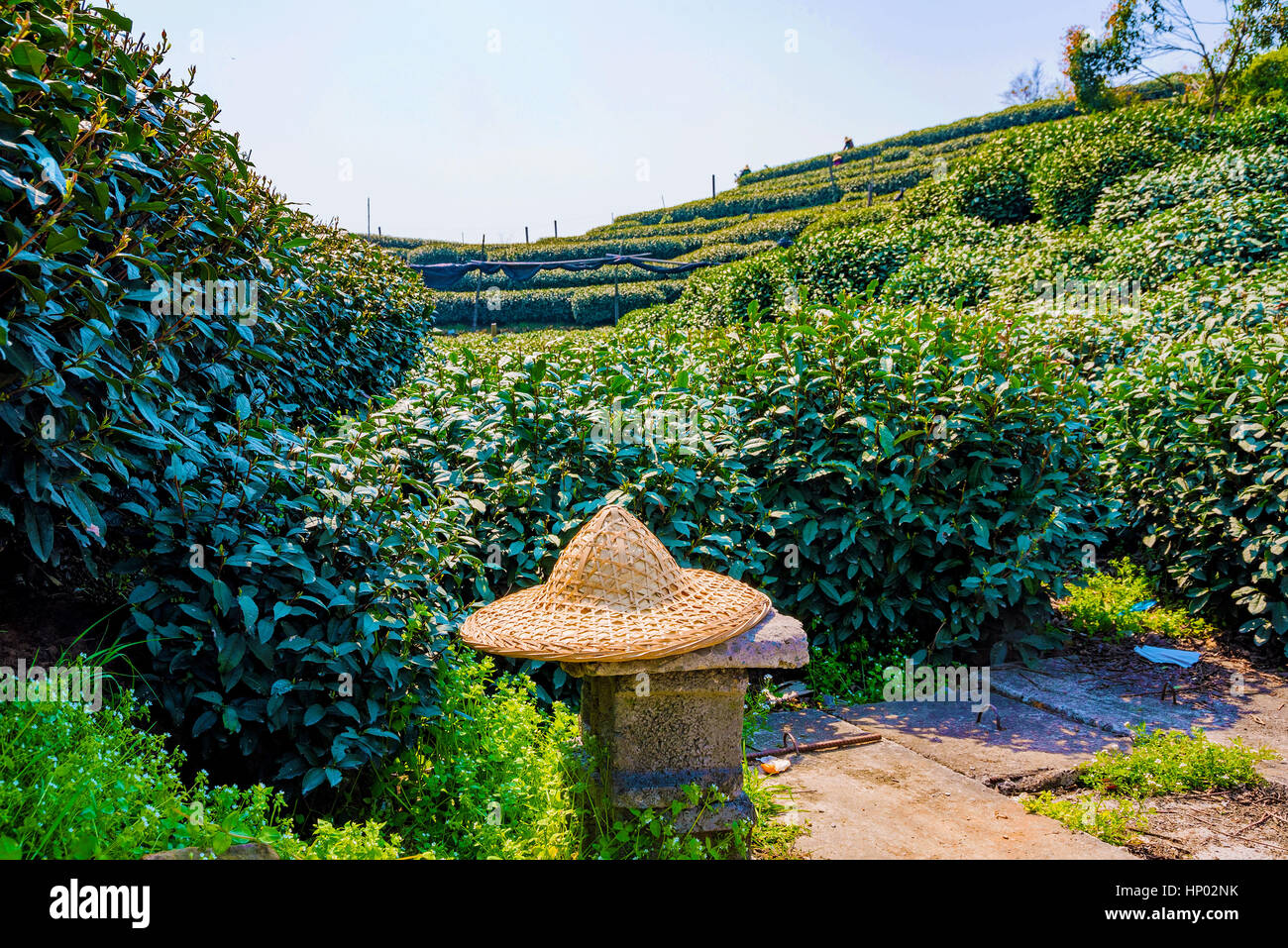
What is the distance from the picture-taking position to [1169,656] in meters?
4.50

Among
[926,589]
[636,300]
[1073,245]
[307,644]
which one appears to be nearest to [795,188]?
[636,300]

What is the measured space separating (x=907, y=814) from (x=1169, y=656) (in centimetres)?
262

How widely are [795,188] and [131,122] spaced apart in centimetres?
3901

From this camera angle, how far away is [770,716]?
3.90 metres

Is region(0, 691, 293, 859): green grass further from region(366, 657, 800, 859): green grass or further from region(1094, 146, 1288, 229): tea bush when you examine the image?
region(1094, 146, 1288, 229): tea bush

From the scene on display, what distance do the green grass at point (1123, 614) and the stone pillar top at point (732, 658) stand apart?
375 cm

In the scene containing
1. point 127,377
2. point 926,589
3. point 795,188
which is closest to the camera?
point 127,377

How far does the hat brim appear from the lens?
196cm

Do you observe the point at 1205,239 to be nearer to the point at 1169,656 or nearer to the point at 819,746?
the point at 1169,656

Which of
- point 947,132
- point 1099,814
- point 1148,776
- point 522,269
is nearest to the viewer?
point 1099,814

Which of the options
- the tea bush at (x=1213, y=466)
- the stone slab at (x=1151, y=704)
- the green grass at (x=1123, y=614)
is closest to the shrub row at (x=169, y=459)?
the stone slab at (x=1151, y=704)

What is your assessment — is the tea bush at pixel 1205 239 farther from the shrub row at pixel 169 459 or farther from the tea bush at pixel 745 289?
the shrub row at pixel 169 459

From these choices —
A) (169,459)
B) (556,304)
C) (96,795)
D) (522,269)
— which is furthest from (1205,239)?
(522,269)

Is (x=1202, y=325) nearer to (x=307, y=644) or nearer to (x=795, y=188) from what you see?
(x=307, y=644)
